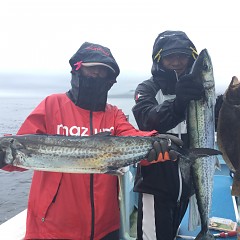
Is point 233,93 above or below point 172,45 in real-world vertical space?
below

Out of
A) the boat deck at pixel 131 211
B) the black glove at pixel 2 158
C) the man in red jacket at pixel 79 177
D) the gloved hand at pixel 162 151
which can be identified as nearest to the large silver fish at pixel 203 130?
the gloved hand at pixel 162 151

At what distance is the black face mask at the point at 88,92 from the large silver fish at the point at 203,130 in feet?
3.59

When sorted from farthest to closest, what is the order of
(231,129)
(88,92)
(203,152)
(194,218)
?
(88,92)
(194,218)
(231,129)
(203,152)

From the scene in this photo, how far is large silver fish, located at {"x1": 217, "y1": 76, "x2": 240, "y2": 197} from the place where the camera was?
10.8 ft

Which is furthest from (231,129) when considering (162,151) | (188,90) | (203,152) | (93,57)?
(93,57)

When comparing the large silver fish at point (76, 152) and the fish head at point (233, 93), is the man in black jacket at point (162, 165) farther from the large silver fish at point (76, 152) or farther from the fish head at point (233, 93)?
the fish head at point (233, 93)

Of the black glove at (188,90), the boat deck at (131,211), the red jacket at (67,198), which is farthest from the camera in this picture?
the boat deck at (131,211)

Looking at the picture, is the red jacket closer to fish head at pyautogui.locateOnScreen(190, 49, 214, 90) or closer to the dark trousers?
the dark trousers

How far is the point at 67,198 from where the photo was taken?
11.5 feet

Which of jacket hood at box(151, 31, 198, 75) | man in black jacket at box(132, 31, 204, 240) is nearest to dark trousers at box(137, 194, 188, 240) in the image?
man in black jacket at box(132, 31, 204, 240)

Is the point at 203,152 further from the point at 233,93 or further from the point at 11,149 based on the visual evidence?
the point at 11,149

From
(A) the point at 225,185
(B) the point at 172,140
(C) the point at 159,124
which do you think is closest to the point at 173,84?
(C) the point at 159,124

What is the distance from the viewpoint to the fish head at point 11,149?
10.8 ft

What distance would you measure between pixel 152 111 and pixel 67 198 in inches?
50.4
